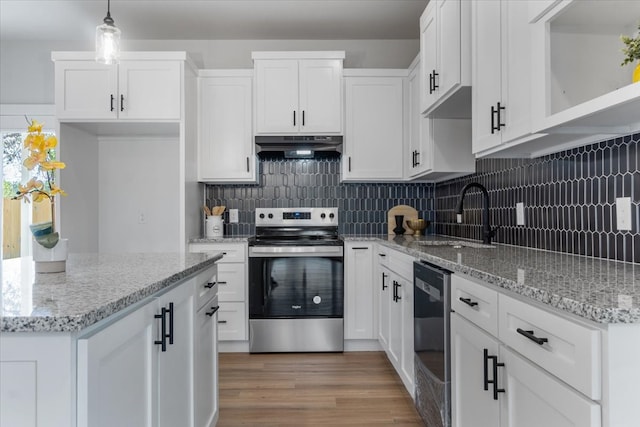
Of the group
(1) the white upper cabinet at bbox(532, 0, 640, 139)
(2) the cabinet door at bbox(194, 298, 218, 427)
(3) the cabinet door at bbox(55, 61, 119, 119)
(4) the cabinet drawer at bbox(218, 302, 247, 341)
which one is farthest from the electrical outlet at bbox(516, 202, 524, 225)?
(3) the cabinet door at bbox(55, 61, 119, 119)

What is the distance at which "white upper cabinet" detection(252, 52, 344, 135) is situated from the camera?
367 cm

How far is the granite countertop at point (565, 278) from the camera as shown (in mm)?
877

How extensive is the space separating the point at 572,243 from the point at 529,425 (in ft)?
3.50

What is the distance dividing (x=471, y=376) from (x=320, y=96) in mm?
2729

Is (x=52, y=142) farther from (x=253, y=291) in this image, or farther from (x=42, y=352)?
(x=253, y=291)

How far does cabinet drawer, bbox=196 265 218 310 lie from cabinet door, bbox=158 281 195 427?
79 mm

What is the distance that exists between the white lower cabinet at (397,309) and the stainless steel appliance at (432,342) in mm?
171

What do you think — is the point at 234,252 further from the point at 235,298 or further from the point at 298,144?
the point at 298,144

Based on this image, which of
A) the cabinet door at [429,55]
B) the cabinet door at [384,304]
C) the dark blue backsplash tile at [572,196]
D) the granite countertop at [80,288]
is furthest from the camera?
the cabinet door at [384,304]

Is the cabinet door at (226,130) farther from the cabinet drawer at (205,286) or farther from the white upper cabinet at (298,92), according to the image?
the cabinet drawer at (205,286)

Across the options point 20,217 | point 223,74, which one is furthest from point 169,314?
point 20,217

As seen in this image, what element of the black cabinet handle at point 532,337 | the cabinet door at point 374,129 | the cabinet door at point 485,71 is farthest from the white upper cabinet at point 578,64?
the cabinet door at point 374,129

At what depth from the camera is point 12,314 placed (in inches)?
32.9

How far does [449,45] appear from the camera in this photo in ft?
7.61
